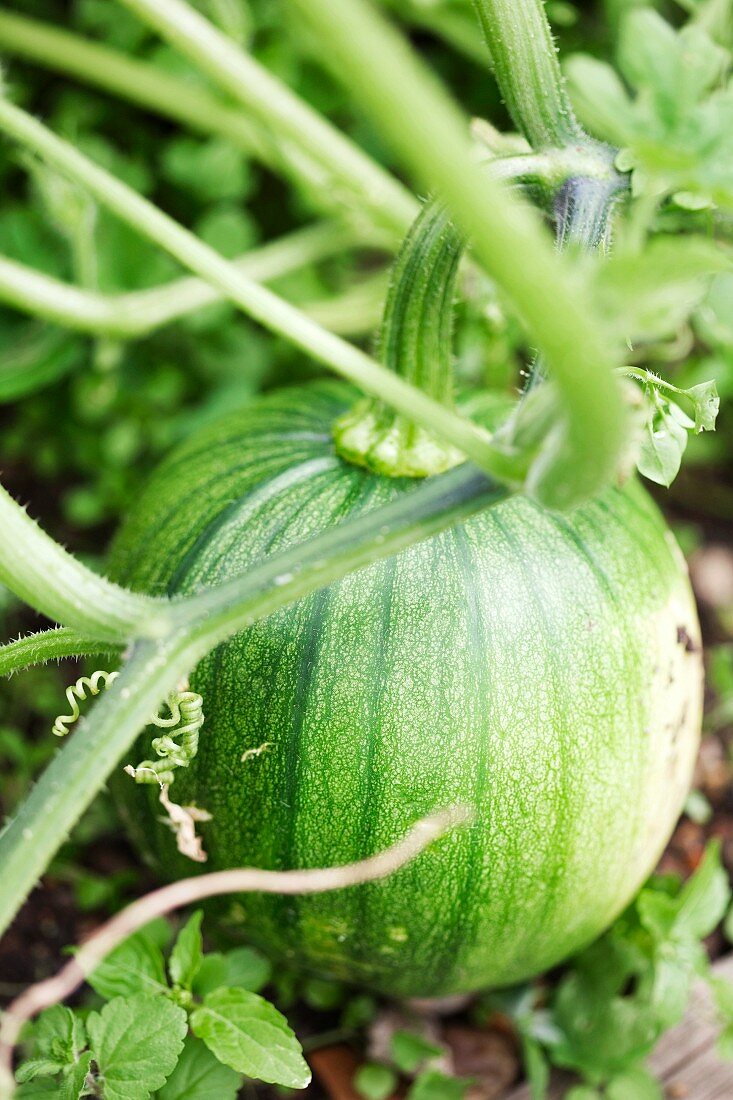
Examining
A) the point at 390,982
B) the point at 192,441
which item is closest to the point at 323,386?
the point at 192,441

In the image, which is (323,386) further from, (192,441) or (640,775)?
(640,775)

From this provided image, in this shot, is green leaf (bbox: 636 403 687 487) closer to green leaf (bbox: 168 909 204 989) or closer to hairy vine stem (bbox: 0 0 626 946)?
hairy vine stem (bbox: 0 0 626 946)

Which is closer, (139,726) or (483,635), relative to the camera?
(139,726)

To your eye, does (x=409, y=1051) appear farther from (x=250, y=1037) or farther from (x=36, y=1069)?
(x=36, y=1069)

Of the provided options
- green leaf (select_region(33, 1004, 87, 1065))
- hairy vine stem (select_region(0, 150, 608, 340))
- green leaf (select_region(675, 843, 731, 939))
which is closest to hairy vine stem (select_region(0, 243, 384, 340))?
hairy vine stem (select_region(0, 150, 608, 340))

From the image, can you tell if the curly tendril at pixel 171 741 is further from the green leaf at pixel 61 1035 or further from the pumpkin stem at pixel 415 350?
the pumpkin stem at pixel 415 350

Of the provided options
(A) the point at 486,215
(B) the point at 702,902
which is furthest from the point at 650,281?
(B) the point at 702,902
